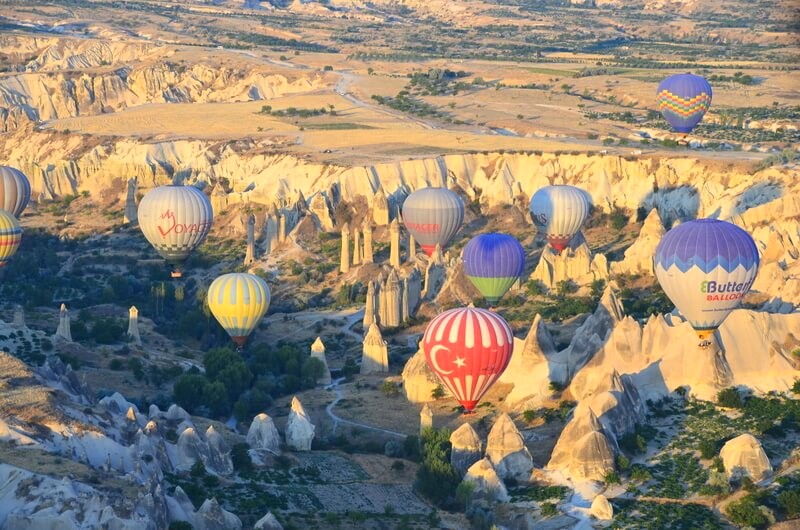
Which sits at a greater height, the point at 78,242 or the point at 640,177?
the point at 640,177

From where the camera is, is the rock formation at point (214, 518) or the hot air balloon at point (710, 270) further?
the hot air balloon at point (710, 270)

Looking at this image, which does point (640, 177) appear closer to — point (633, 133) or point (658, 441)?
point (633, 133)

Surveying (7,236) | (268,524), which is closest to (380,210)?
(7,236)

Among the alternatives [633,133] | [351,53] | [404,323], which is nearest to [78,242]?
[404,323]

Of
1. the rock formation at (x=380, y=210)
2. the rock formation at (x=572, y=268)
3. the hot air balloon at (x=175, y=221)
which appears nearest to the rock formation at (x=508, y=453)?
the rock formation at (x=572, y=268)

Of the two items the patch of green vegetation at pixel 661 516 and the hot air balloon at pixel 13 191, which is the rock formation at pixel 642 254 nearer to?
the patch of green vegetation at pixel 661 516

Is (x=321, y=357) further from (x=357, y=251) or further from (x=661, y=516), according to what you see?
(x=661, y=516)
